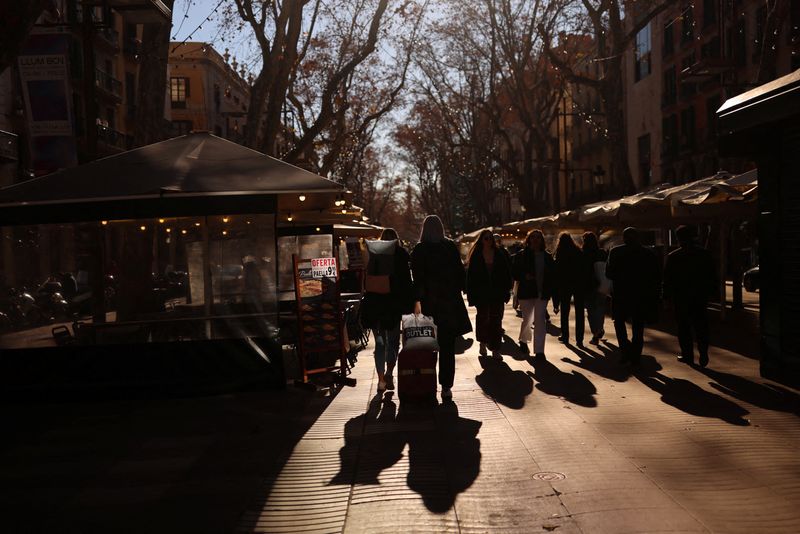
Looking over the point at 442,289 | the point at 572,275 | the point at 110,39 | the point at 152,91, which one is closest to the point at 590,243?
the point at 572,275

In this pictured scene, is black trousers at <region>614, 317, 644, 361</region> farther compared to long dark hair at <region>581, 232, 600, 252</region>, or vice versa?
long dark hair at <region>581, 232, 600, 252</region>

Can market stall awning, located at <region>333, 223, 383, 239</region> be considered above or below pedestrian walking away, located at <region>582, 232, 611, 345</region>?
above

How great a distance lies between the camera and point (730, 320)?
1519 cm

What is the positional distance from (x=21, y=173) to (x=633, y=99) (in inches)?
1302

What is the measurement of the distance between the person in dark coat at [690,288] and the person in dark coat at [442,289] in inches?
115

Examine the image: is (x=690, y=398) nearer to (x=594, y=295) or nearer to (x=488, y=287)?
(x=488, y=287)

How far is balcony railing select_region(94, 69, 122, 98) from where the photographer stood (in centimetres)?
3803

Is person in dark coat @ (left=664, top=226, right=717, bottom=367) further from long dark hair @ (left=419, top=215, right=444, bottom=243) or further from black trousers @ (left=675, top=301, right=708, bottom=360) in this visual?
long dark hair @ (left=419, top=215, right=444, bottom=243)

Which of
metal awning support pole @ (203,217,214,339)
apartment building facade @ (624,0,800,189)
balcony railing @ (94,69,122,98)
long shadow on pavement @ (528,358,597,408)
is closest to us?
long shadow on pavement @ (528,358,597,408)

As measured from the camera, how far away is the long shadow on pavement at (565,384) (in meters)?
8.23

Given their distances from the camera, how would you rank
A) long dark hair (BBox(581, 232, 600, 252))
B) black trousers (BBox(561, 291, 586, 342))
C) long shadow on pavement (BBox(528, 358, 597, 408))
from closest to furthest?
long shadow on pavement (BBox(528, 358, 597, 408)), black trousers (BBox(561, 291, 586, 342)), long dark hair (BBox(581, 232, 600, 252))

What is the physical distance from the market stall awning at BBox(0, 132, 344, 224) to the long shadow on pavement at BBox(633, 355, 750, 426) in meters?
3.78

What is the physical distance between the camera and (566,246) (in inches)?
507

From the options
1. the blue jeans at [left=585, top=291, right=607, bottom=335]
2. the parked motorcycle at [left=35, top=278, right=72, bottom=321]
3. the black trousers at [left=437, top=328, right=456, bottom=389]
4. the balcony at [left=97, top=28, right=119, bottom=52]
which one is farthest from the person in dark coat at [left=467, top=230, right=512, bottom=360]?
the balcony at [left=97, top=28, right=119, bottom=52]
